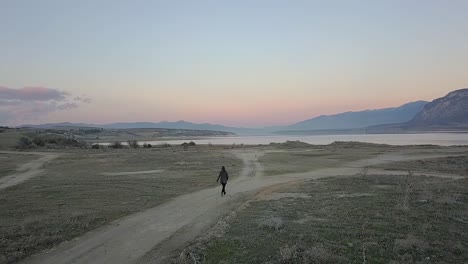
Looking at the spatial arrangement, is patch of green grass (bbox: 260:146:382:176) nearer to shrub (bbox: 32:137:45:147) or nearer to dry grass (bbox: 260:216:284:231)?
dry grass (bbox: 260:216:284:231)

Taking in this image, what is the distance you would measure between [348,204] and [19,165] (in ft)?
117

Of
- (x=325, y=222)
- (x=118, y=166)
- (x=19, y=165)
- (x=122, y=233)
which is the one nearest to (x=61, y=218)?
(x=122, y=233)

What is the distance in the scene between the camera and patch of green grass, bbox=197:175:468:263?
10.7 meters

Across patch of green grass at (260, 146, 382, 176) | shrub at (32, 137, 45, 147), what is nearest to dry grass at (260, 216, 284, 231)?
patch of green grass at (260, 146, 382, 176)

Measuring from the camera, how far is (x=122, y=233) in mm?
13570

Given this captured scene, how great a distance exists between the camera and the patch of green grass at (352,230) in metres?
10.7

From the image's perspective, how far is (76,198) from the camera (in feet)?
67.7

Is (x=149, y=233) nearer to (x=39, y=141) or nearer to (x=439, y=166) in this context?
(x=439, y=166)

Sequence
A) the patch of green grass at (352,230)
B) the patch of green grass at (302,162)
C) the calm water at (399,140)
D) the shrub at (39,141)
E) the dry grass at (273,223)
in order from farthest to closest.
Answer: the calm water at (399,140), the shrub at (39,141), the patch of green grass at (302,162), the dry grass at (273,223), the patch of green grass at (352,230)

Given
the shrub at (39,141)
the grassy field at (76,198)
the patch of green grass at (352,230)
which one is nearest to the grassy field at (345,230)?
the patch of green grass at (352,230)

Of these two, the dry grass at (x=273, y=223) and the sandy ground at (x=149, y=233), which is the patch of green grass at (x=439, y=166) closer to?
the sandy ground at (x=149, y=233)

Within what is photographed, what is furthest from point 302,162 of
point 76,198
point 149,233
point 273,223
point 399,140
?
point 399,140

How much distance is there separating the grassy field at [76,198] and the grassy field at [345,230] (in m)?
5.17

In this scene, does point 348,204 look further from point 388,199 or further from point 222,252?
point 222,252
